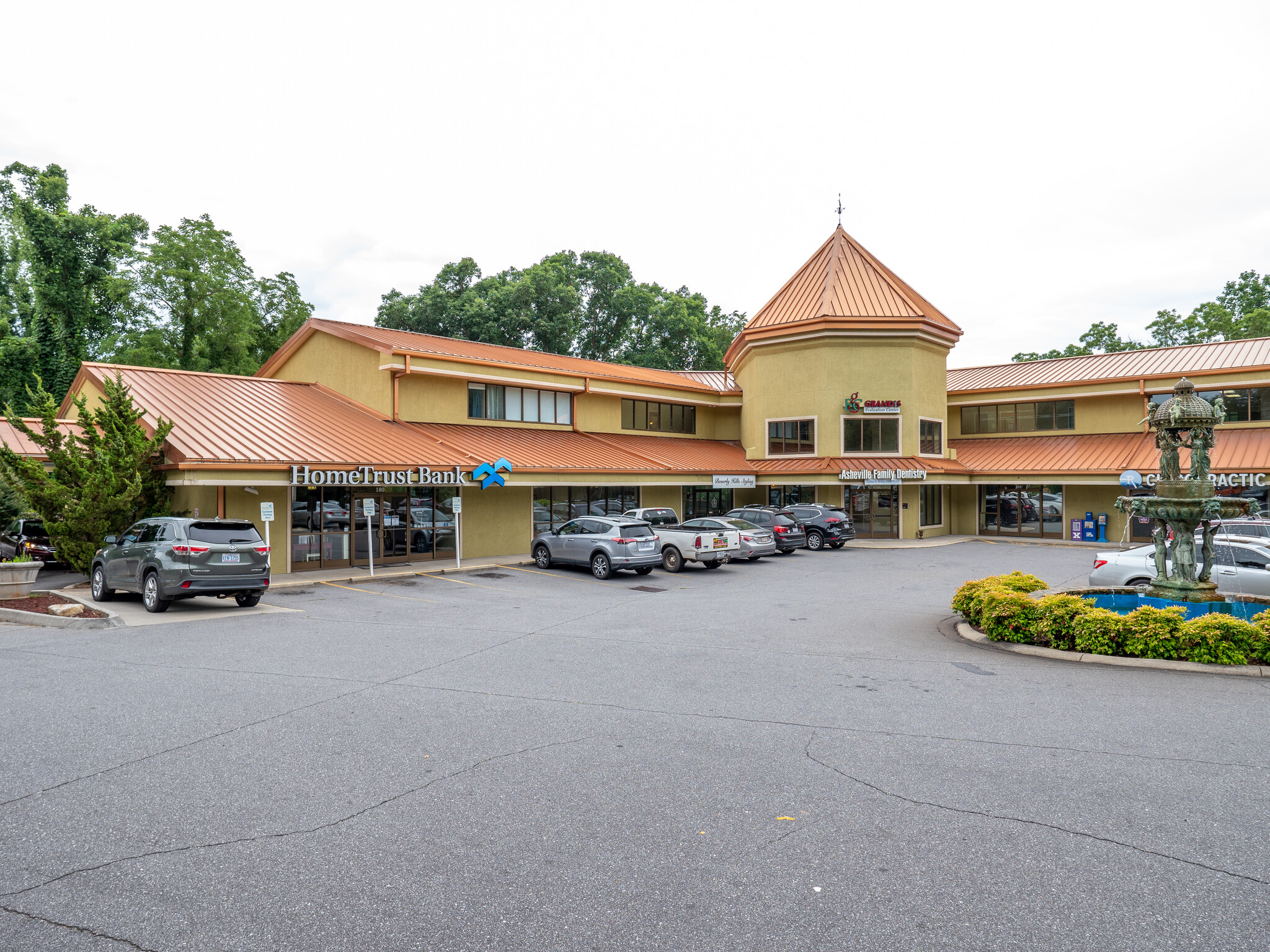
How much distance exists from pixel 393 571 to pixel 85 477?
7.34m

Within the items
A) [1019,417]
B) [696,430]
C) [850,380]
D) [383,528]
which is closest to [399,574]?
[383,528]

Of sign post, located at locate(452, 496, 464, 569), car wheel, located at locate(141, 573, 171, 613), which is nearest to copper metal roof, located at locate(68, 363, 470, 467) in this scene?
sign post, located at locate(452, 496, 464, 569)

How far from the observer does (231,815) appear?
5.21 meters

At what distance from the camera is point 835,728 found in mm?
7215

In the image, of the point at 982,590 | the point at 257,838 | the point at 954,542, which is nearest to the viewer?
the point at 257,838

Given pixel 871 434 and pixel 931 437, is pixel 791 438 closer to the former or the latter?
pixel 871 434

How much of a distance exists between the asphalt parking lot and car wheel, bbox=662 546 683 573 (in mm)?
11440

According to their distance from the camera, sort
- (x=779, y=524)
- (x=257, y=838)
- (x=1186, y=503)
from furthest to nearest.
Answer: (x=779, y=524) → (x=1186, y=503) → (x=257, y=838)

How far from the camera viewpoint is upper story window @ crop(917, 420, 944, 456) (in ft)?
111

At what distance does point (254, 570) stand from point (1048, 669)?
13.3m

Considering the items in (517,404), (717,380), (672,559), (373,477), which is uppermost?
(717,380)

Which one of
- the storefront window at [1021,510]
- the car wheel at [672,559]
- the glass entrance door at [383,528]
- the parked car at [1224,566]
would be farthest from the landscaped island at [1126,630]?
the storefront window at [1021,510]

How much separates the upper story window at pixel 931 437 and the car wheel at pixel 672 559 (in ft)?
52.3

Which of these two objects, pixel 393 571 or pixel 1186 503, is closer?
pixel 1186 503
